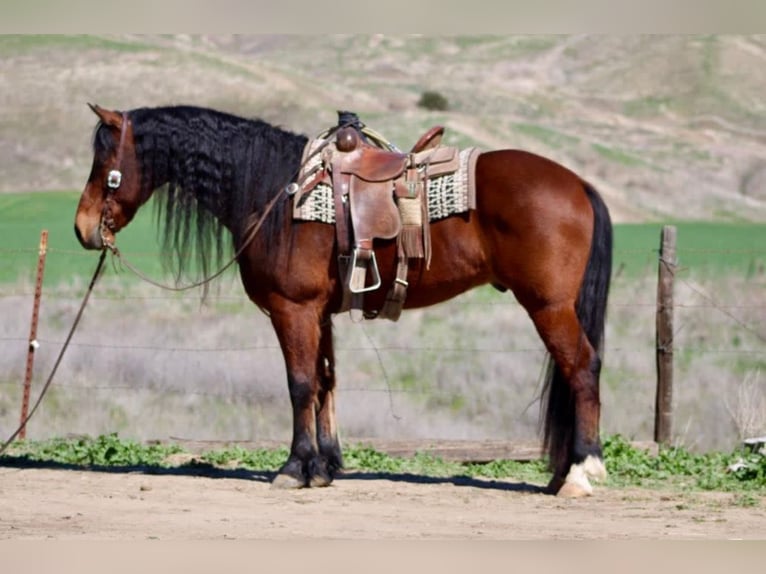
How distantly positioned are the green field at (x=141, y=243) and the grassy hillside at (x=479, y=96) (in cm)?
454

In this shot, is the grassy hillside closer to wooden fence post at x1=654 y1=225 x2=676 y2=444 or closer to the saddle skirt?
Answer: wooden fence post at x1=654 y1=225 x2=676 y2=444

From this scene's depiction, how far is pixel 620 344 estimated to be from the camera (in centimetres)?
1496

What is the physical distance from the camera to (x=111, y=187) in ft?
25.4

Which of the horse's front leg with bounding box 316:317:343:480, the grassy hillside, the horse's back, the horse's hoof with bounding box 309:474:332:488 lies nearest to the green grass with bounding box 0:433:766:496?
the horse's front leg with bounding box 316:317:343:480

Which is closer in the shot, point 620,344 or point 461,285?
point 461,285

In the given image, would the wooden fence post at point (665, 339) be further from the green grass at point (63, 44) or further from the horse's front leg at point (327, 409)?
the green grass at point (63, 44)

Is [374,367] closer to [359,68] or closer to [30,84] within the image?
[30,84]

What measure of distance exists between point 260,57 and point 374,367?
40.6m

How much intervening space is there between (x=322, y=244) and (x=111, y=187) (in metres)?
1.33

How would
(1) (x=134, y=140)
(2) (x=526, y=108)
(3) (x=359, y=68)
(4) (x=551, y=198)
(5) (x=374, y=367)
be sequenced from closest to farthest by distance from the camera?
(4) (x=551, y=198) → (1) (x=134, y=140) → (5) (x=374, y=367) → (2) (x=526, y=108) → (3) (x=359, y=68)

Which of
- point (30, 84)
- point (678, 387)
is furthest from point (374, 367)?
point (30, 84)

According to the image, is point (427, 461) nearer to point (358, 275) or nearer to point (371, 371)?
point (358, 275)

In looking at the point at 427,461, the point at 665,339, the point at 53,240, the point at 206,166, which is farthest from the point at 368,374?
the point at 53,240

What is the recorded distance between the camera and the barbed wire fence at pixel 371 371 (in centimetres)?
1127
